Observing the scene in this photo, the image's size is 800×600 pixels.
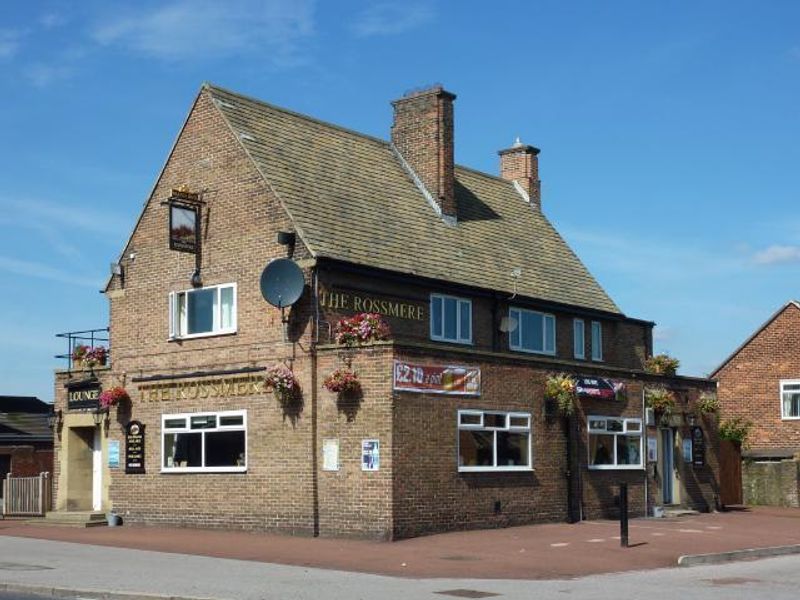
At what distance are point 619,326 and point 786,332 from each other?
11.0 meters

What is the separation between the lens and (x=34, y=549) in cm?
2336

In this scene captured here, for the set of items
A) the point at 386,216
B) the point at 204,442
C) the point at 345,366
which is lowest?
the point at 204,442

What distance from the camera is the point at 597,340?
3706 centimetres

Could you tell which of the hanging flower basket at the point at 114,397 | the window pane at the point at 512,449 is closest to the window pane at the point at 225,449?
the hanging flower basket at the point at 114,397

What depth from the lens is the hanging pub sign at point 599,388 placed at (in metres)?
30.2

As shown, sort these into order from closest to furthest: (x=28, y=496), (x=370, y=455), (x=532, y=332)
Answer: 1. (x=370, y=455)
2. (x=28, y=496)
3. (x=532, y=332)

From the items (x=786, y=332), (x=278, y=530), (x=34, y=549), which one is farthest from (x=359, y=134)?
(x=786, y=332)

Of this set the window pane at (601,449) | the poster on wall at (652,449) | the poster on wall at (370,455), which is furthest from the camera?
the poster on wall at (652,449)

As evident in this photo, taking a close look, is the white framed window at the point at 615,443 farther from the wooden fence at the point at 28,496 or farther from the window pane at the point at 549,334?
the wooden fence at the point at 28,496

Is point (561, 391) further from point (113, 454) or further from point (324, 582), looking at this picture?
point (324, 582)

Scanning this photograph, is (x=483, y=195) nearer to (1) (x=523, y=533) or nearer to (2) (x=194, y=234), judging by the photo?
(2) (x=194, y=234)

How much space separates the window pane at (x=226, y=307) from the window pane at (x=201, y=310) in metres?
0.28

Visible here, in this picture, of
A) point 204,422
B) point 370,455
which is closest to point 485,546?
point 370,455

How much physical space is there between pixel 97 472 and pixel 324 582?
54.9 feet
